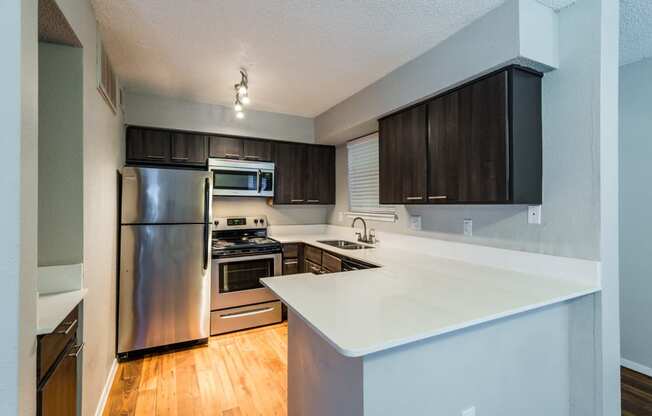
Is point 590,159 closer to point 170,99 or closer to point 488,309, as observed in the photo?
point 488,309

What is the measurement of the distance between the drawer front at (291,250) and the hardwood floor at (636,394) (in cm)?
286

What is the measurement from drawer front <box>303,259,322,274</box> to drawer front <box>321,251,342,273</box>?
0.11 metres

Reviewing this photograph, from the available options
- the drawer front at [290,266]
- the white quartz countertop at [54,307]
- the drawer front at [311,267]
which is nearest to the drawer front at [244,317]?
the drawer front at [290,266]

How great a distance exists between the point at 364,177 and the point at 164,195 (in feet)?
6.98

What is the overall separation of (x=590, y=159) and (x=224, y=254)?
2921mm

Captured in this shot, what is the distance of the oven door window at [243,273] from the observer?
2986 millimetres

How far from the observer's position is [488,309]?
1201 millimetres

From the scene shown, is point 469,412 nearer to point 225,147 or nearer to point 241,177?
point 241,177

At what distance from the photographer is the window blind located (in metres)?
3.27

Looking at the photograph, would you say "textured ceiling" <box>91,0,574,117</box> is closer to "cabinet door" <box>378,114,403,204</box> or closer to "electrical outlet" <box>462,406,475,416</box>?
"cabinet door" <box>378,114,403,204</box>

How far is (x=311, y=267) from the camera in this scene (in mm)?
3180

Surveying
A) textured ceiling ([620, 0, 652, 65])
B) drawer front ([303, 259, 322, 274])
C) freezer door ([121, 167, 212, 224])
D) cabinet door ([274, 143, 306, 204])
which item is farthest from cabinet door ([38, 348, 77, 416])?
textured ceiling ([620, 0, 652, 65])

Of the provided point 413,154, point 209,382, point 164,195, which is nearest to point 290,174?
point 164,195

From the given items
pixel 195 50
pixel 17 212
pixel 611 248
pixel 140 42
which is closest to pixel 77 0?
pixel 140 42
